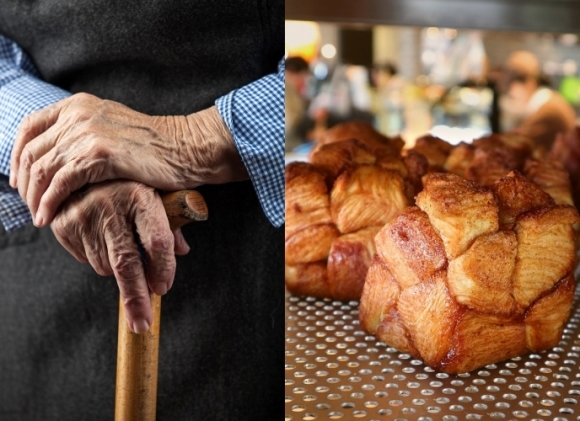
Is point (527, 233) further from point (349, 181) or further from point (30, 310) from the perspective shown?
point (30, 310)

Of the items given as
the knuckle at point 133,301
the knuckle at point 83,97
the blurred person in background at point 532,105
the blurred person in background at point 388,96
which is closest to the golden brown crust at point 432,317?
the knuckle at point 133,301

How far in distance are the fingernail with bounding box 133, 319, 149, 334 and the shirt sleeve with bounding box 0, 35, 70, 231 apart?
0.83ft

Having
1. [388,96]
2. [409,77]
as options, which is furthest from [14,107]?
[409,77]

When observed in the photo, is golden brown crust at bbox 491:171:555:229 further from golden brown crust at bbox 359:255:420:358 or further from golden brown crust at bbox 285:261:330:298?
golden brown crust at bbox 285:261:330:298

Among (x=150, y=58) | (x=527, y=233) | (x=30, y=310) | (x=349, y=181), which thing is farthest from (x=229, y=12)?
(x=30, y=310)

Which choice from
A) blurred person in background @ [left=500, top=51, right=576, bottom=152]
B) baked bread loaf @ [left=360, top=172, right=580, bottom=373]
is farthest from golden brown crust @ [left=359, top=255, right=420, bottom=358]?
blurred person in background @ [left=500, top=51, right=576, bottom=152]

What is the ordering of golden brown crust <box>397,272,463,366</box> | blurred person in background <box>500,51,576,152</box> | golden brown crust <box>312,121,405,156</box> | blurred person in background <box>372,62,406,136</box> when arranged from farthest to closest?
blurred person in background <box>372,62,406,136</box>
blurred person in background <box>500,51,576,152</box>
golden brown crust <box>312,121,405,156</box>
golden brown crust <box>397,272,463,366</box>

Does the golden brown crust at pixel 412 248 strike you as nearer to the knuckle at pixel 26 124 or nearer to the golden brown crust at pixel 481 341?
the golden brown crust at pixel 481 341

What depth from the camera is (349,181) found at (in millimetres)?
965

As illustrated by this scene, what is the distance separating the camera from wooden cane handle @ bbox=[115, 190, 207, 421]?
0.70 metres

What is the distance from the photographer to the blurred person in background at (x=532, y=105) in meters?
1.97

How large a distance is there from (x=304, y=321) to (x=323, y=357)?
12cm

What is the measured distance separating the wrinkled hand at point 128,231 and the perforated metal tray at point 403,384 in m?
0.18

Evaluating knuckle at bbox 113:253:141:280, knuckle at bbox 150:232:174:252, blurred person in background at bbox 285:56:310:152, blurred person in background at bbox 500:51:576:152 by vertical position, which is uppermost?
knuckle at bbox 150:232:174:252
